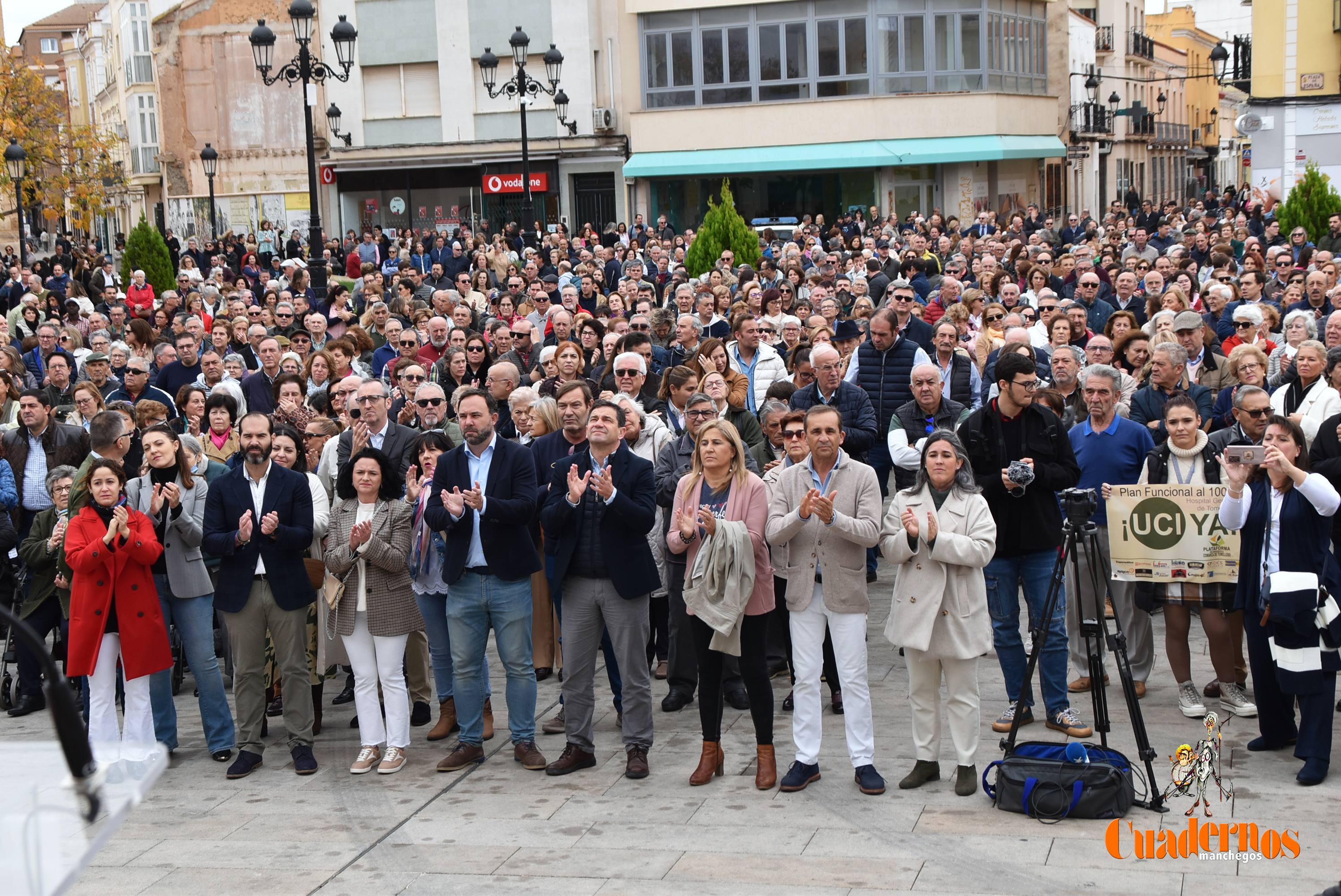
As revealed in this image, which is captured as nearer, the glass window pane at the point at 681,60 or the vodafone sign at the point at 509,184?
the glass window pane at the point at 681,60

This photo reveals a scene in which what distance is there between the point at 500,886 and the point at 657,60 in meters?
37.6

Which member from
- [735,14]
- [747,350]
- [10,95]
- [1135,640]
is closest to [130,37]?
[10,95]

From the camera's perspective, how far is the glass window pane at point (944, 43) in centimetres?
3997

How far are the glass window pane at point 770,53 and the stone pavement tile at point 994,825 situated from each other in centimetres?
3586

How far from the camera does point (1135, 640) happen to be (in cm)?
831

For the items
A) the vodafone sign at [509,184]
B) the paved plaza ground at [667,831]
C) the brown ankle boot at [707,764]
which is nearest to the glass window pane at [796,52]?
the vodafone sign at [509,184]

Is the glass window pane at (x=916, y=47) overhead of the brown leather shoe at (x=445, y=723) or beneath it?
overhead

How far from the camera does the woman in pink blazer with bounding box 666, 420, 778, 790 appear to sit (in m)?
7.20

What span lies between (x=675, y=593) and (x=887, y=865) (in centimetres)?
267

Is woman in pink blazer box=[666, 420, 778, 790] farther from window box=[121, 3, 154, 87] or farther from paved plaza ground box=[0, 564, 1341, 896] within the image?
window box=[121, 3, 154, 87]

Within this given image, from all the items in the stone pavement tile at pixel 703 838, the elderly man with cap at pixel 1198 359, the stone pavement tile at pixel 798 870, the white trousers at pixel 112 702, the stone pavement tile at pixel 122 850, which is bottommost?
the stone pavement tile at pixel 122 850

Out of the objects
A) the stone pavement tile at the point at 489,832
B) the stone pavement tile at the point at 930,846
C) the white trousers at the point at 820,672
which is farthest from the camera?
the white trousers at the point at 820,672

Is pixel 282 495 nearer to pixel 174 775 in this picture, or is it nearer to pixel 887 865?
pixel 174 775

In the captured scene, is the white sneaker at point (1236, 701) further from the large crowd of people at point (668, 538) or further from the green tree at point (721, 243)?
the green tree at point (721, 243)
